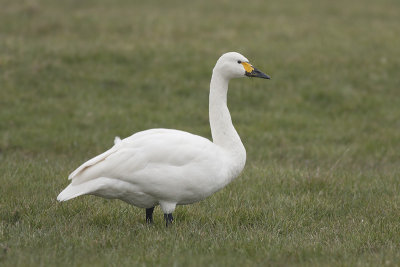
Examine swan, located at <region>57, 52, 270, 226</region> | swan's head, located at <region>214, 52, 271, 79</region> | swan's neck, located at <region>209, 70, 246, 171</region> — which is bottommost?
swan, located at <region>57, 52, 270, 226</region>

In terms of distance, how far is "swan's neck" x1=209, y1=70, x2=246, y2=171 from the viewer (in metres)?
6.11

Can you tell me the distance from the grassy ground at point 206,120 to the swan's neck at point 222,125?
717mm

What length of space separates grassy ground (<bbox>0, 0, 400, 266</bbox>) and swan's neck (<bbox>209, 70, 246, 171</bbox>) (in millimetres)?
717

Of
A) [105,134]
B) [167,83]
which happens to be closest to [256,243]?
[105,134]

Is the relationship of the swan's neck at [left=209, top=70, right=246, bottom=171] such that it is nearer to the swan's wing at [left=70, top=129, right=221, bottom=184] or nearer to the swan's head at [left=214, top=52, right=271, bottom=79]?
the swan's head at [left=214, top=52, right=271, bottom=79]

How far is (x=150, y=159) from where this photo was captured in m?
5.69

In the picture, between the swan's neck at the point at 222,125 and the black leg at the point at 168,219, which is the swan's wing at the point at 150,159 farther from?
the black leg at the point at 168,219

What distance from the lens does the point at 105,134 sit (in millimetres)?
10938

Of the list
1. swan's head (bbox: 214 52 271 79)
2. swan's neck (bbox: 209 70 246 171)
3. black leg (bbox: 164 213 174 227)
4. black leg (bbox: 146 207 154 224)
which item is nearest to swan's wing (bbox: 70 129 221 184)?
swan's neck (bbox: 209 70 246 171)

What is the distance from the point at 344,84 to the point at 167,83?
398cm

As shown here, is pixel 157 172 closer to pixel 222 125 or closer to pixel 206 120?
pixel 222 125

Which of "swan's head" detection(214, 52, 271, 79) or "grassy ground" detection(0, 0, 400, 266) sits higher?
"swan's head" detection(214, 52, 271, 79)

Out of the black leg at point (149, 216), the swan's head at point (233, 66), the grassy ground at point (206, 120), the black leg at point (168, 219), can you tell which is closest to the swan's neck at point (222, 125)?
the swan's head at point (233, 66)

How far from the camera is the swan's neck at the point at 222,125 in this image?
6.11 m
